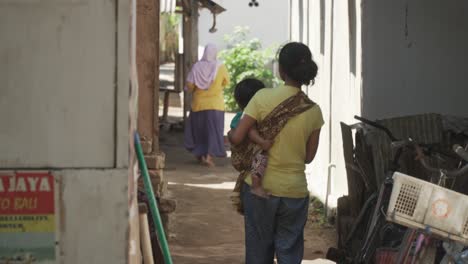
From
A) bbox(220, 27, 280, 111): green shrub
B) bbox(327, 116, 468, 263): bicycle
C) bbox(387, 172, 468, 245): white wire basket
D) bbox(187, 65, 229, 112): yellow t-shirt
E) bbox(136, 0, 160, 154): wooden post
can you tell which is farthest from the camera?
bbox(220, 27, 280, 111): green shrub

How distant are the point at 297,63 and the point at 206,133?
10.6 m

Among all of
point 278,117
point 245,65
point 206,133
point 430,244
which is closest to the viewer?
point 430,244

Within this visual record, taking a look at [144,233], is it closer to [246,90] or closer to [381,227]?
[246,90]

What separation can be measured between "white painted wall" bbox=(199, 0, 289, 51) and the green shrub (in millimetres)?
1941

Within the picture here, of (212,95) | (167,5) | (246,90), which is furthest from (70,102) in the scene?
(167,5)

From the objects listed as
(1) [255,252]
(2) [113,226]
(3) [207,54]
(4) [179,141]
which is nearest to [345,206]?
(1) [255,252]

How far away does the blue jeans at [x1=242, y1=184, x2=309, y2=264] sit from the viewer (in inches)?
237

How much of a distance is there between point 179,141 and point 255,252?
14.3 meters

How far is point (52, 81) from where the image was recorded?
4.76m

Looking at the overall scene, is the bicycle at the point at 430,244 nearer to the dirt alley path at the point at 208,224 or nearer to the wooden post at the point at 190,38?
the dirt alley path at the point at 208,224

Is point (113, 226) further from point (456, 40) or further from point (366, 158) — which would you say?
point (456, 40)

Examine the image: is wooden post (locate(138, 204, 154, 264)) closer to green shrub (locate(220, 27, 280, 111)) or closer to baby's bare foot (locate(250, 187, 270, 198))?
baby's bare foot (locate(250, 187, 270, 198))

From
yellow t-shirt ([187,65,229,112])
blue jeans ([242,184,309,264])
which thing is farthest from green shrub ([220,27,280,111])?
blue jeans ([242,184,309,264])

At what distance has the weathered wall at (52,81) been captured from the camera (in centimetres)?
475
